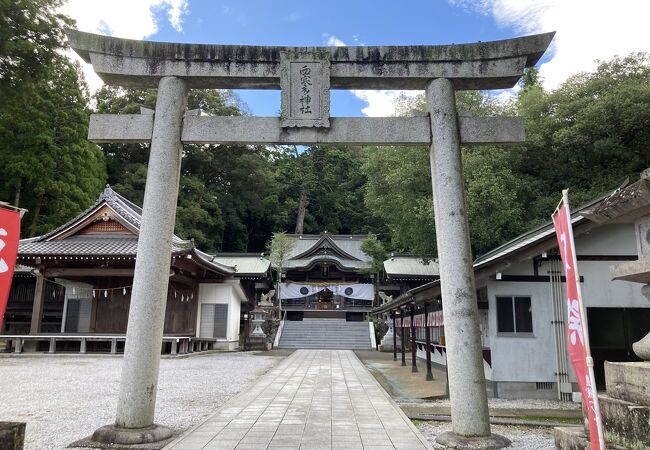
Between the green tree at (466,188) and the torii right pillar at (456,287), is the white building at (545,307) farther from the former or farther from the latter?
the green tree at (466,188)

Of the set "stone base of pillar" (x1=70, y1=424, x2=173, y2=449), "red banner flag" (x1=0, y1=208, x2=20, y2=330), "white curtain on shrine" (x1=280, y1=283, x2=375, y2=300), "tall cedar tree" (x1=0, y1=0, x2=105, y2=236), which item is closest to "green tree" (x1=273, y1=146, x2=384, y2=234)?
"white curtain on shrine" (x1=280, y1=283, x2=375, y2=300)

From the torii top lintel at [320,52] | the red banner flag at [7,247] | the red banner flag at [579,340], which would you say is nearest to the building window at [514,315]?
the torii top lintel at [320,52]

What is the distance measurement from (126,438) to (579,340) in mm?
4859

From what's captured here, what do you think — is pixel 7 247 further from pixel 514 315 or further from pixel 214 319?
pixel 214 319

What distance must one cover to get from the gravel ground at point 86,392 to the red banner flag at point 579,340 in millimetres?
5073

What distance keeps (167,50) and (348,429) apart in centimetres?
574

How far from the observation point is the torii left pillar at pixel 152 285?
5445 millimetres

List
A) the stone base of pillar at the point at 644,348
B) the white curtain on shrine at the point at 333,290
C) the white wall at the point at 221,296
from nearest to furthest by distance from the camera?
1. the stone base of pillar at the point at 644,348
2. the white wall at the point at 221,296
3. the white curtain on shrine at the point at 333,290

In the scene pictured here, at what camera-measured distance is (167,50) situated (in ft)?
20.8

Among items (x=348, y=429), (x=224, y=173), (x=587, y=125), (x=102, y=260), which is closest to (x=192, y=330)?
(x=102, y=260)

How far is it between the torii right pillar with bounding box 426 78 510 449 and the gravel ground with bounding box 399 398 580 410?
3.91 metres

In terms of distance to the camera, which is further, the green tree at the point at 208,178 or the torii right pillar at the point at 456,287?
the green tree at the point at 208,178

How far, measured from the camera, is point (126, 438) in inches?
206

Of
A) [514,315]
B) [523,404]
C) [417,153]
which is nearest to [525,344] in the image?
[514,315]
